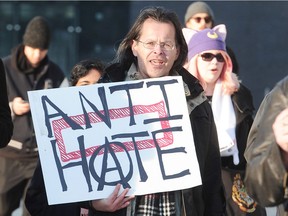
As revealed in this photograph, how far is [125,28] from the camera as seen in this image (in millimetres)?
15906

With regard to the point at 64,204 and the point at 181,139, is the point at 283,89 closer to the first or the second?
the point at 181,139

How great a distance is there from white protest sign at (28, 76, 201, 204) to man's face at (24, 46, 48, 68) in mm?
3845

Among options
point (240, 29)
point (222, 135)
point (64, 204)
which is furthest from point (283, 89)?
point (240, 29)

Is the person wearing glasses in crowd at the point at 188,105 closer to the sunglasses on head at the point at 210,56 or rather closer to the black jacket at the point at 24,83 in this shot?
the sunglasses on head at the point at 210,56

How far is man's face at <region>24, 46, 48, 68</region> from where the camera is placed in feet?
26.0

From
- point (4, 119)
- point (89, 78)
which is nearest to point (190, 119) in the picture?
point (4, 119)

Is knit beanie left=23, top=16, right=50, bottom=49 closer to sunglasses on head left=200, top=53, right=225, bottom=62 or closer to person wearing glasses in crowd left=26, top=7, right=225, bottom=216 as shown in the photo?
sunglasses on head left=200, top=53, right=225, bottom=62

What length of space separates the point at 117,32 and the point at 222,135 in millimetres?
10193

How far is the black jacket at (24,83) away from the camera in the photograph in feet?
25.1

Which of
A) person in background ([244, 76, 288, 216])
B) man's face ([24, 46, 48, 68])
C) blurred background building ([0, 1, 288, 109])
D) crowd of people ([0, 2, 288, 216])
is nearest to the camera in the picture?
person in background ([244, 76, 288, 216])

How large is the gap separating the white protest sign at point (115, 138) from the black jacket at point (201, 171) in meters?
0.10

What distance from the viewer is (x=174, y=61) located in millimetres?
4355

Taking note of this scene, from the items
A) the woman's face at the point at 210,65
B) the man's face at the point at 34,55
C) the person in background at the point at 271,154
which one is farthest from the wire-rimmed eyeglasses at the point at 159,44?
the man's face at the point at 34,55

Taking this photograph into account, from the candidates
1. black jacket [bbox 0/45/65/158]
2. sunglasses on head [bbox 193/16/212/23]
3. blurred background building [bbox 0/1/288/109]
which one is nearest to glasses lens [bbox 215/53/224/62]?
sunglasses on head [bbox 193/16/212/23]
